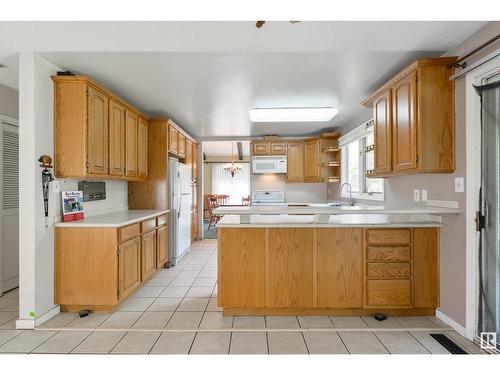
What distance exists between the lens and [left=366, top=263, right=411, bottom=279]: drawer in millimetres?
2514

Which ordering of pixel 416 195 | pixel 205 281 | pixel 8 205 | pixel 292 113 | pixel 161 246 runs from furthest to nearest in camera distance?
1. pixel 161 246
2. pixel 292 113
3. pixel 205 281
4. pixel 8 205
5. pixel 416 195

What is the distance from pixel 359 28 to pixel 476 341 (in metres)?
2.50

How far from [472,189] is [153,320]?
Answer: 2871mm

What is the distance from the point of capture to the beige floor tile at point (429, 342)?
200cm

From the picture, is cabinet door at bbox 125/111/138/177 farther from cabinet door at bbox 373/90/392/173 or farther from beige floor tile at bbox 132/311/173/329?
cabinet door at bbox 373/90/392/173

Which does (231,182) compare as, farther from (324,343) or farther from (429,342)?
(429,342)

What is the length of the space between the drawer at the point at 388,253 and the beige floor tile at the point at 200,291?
69.9 inches

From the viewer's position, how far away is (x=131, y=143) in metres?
3.69

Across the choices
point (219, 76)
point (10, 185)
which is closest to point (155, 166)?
point (10, 185)

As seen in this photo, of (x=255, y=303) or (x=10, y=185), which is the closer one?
(x=255, y=303)

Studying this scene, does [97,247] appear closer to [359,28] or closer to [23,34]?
[23,34]

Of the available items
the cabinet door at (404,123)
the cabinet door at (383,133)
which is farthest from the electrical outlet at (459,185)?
the cabinet door at (383,133)

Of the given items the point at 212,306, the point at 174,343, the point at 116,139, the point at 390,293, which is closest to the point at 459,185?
the point at 390,293

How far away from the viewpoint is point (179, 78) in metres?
2.93
